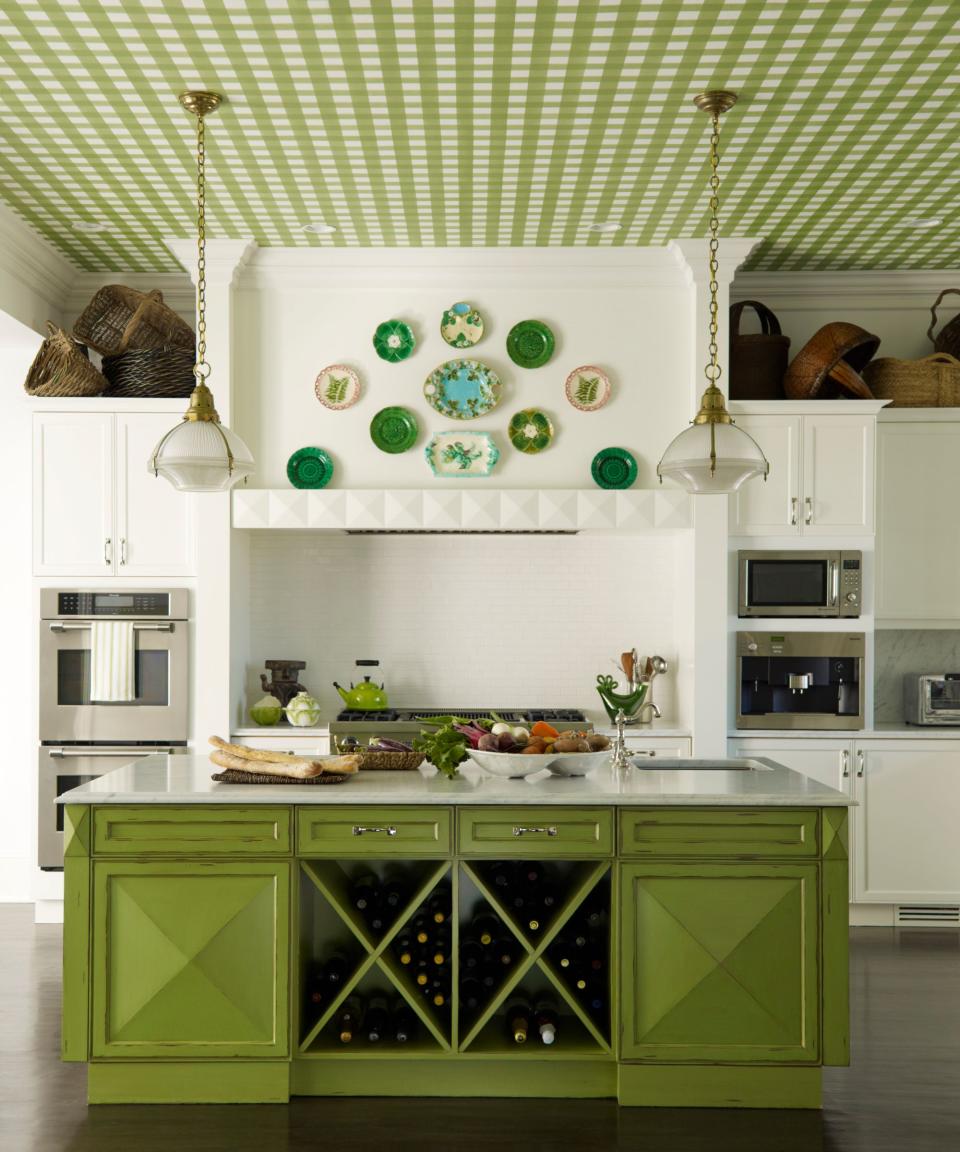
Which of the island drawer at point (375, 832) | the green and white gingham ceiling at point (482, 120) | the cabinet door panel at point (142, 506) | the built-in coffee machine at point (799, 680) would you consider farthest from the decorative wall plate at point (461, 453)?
the island drawer at point (375, 832)

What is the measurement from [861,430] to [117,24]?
375 cm

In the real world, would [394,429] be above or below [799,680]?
above

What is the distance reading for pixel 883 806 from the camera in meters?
5.56

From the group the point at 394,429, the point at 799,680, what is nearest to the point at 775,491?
the point at 799,680

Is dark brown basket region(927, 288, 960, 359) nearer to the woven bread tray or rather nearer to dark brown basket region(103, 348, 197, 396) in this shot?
dark brown basket region(103, 348, 197, 396)

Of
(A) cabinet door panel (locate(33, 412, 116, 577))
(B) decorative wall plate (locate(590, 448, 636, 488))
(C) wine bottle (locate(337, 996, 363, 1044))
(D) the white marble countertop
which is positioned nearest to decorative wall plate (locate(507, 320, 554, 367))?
(B) decorative wall plate (locate(590, 448, 636, 488))

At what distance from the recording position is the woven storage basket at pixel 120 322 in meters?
5.59

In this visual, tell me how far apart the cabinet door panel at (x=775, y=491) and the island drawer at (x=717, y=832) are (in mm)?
2358

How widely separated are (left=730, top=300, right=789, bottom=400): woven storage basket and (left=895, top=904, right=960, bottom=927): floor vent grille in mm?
2622

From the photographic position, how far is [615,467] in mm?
5703

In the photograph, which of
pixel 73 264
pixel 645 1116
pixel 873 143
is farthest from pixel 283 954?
pixel 73 264

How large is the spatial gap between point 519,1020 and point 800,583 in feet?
9.24

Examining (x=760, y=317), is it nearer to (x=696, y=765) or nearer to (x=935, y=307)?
(x=935, y=307)

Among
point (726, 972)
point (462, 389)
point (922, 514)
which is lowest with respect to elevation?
point (726, 972)
